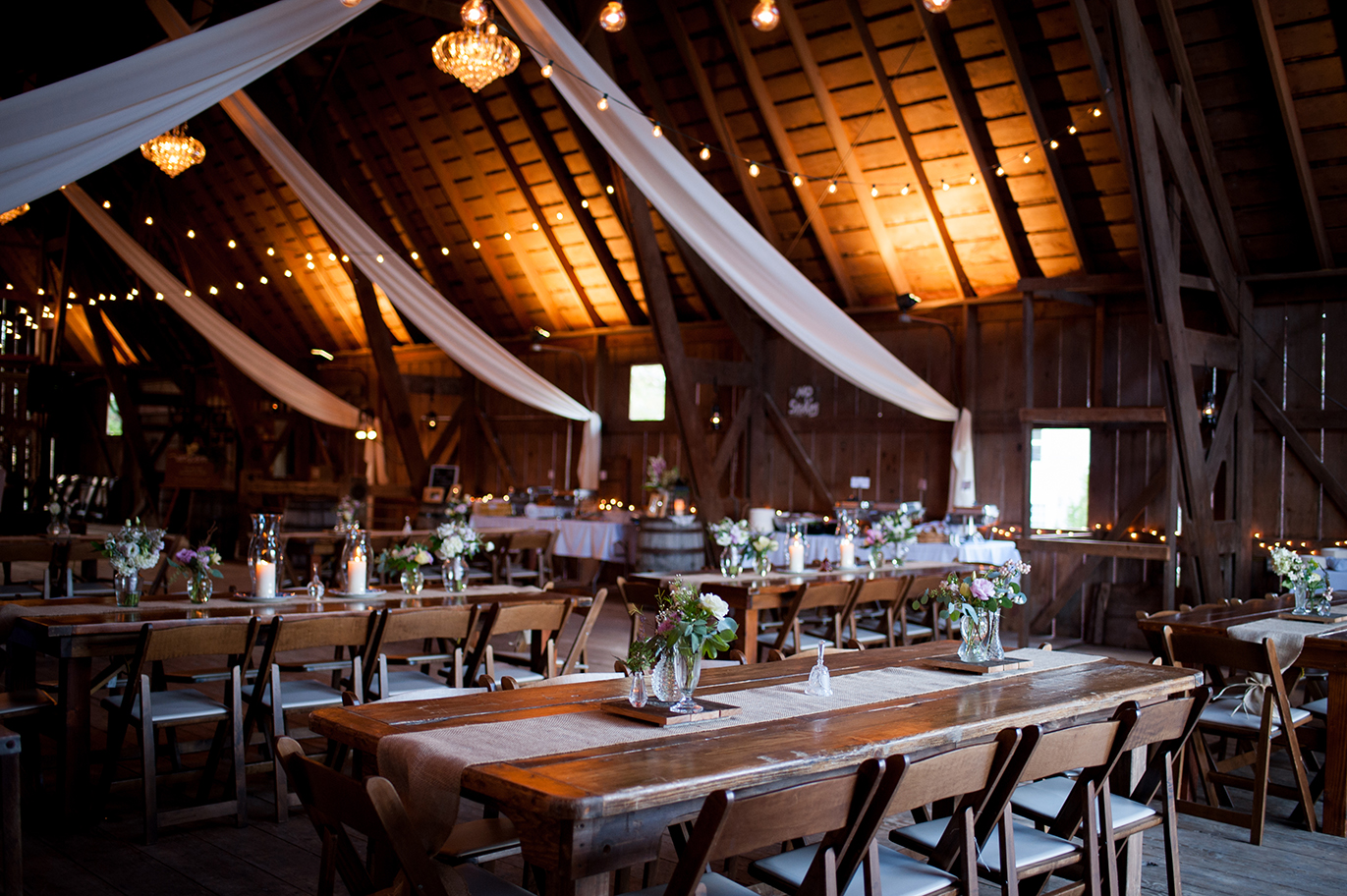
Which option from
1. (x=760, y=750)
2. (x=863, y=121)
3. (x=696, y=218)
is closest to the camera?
(x=760, y=750)

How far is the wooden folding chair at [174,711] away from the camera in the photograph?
12.0ft

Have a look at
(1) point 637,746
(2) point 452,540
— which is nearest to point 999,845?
(1) point 637,746

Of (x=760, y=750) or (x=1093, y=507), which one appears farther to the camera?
(x=1093, y=507)

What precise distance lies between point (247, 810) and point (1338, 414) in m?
8.01

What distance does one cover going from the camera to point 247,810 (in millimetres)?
4066

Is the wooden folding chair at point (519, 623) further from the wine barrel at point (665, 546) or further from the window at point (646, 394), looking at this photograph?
the window at point (646, 394)

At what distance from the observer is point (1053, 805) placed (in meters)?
3.11

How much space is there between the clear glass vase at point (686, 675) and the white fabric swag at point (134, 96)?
9.71 ft

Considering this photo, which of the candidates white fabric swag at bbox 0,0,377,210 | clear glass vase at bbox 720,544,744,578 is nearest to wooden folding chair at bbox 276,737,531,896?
white fabric swag at bbox 0,0,377,210

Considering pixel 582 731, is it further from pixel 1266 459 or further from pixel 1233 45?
pixel 1266 459

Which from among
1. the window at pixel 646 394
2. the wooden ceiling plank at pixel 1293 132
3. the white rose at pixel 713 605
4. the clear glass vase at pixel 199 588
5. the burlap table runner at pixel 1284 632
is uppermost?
the wooden ceiling plank at pixel 1293 132

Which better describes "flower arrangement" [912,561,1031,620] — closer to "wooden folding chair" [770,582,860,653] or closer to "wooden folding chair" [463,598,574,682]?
"wooden folding chair" [463,598,574,682]

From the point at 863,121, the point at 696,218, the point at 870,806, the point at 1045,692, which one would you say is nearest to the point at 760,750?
the point at 870,806

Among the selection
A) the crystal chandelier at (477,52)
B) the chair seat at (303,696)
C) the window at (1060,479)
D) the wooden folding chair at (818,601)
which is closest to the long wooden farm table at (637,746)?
the chair seat at (303,696)
